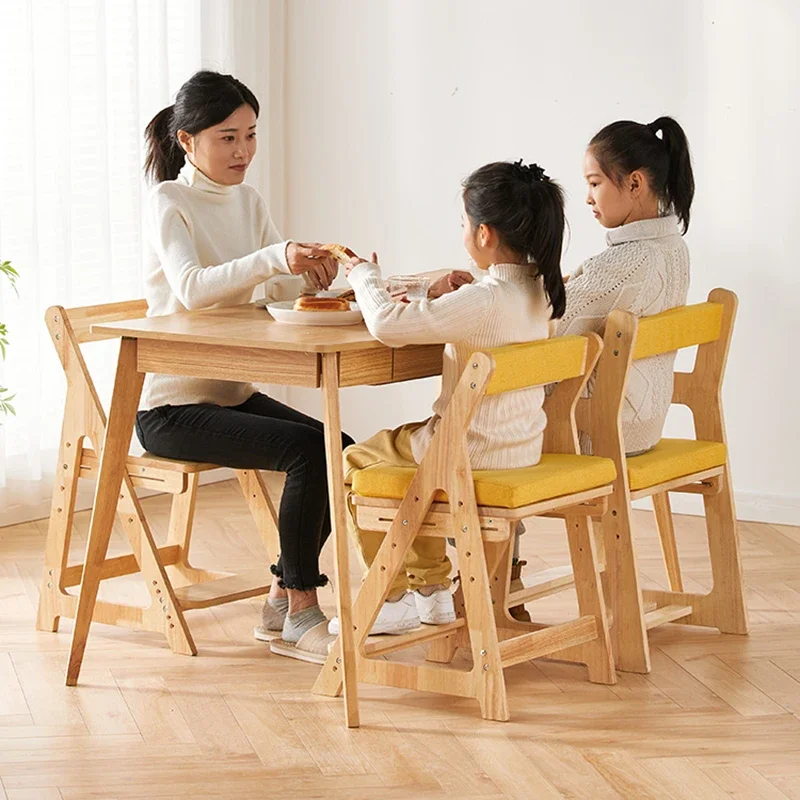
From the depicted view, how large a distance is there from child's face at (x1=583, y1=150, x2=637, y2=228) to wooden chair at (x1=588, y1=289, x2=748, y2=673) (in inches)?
9.4

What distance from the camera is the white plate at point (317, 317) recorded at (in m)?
2.96

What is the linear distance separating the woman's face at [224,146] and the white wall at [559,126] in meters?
1.48

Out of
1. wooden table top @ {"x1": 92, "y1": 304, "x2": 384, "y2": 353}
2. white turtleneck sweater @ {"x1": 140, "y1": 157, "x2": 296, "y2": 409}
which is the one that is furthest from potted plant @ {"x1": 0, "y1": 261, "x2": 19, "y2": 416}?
wooden table top @ {"x1": 92, "y1": 304, "x2": 384, "y2": 353}

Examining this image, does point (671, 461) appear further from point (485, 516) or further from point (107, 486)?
point (107, 486)

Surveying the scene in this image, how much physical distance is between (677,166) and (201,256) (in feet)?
3.47

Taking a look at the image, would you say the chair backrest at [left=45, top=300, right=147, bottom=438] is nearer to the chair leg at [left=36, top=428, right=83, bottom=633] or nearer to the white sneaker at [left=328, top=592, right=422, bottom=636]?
the chair leg at [left=36, top=428, right=83, bottom=633]

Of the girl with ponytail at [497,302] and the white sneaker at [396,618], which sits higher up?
the girl with ponytail at [497,302]

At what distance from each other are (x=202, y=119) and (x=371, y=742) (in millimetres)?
1422

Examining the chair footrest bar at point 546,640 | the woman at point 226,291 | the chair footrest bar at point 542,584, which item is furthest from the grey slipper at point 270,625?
the chair footrest bar at point 546,640

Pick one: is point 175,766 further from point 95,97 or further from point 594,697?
point 95,97

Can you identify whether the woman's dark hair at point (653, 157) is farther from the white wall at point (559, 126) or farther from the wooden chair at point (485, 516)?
the white wall at point (559, 126)

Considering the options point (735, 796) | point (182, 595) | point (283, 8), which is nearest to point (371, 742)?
point (735, 796)

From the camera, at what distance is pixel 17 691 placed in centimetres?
300

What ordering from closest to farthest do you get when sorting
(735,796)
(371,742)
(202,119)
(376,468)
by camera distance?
(735,796) < (371,742) < (376,468) < (202,119)
